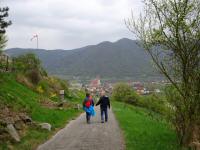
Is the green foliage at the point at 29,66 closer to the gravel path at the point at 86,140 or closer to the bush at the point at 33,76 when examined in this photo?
the bush at the point at 33,76

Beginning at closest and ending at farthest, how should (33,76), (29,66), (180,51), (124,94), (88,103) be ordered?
(180,51) < (88,103) < (33,76) < (29,66) < (124,94)

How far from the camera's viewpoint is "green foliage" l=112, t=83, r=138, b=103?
89062 millimetres

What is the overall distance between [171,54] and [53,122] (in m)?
10.1

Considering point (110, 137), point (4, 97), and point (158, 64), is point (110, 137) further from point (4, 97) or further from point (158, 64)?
point (4, 97)

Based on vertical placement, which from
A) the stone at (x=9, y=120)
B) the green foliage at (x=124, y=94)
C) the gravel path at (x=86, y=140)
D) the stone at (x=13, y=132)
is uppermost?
the stone at (x=9, y=120)

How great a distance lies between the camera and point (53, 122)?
912 inches

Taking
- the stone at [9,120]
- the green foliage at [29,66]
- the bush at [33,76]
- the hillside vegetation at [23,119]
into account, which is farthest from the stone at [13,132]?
the bush at [33,76]

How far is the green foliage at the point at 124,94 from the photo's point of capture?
89.1 meters

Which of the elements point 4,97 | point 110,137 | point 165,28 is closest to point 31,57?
point 4,97

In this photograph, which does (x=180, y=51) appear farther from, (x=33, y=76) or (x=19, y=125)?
(x=33, y=76)

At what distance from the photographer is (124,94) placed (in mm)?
91750

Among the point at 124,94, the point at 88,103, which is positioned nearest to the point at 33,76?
the point at 88,103

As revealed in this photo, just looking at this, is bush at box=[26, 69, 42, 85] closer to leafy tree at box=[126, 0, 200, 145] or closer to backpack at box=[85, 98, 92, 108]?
backpack at box=[85, 98, 92, 108]

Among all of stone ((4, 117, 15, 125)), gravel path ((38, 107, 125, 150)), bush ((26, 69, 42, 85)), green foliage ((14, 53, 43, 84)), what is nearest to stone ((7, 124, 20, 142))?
stone ((4, 117, 15, 125))
